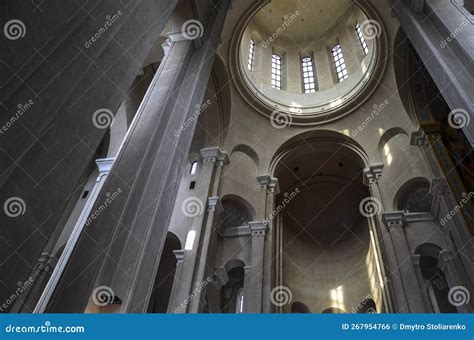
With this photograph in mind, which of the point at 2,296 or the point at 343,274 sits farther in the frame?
the point at 343,274

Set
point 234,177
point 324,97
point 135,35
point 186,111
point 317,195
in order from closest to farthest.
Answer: point 135,35, point 186,111, point 234,177, point 324,97, point 317,195

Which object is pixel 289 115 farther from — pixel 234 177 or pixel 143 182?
pixel 143 182

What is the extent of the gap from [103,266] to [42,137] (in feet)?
5.29

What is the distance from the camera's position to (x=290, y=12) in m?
19.6

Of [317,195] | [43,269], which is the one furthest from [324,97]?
[43,269]
